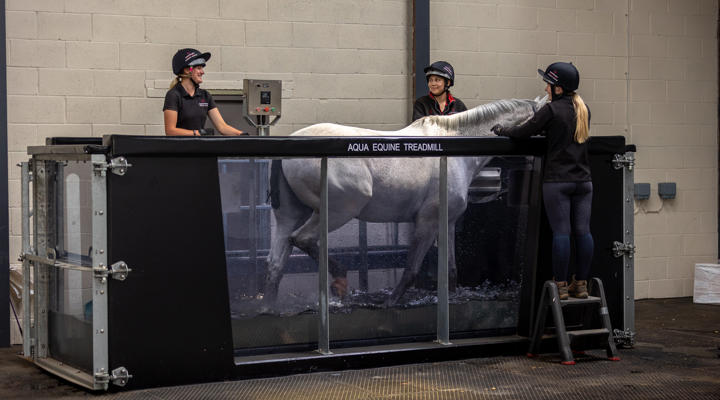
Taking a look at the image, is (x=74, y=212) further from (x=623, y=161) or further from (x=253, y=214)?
(x=623, y=161)

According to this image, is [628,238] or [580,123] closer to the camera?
[580,123]

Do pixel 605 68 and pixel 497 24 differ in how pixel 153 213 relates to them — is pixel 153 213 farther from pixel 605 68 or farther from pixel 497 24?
pixel 605 68

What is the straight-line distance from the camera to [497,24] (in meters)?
8.76

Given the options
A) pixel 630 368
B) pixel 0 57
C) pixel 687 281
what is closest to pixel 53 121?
pixel 0 57

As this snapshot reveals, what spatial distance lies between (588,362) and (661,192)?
11.9 ft

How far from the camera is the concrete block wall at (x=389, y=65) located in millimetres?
7414

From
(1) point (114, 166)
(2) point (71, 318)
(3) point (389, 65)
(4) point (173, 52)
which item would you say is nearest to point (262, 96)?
(4) point (173, 52)

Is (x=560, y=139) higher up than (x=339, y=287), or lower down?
higher up

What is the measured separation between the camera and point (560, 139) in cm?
627

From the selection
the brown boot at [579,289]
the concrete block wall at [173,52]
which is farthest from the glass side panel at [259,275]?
the concrete block wall at [173,52]

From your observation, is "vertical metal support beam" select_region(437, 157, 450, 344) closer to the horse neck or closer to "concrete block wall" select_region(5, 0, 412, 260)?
the horse neck

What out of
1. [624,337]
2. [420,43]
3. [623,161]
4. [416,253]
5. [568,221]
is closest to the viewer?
[416,253]

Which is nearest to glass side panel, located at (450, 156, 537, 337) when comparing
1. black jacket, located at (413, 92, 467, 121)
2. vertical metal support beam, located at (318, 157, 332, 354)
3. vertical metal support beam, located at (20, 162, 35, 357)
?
vertical metal support beam, located at (318, 157, 332, 354)

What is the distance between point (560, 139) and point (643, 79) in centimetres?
346
